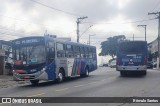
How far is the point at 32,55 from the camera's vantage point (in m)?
20.8

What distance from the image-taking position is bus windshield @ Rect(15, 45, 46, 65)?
20719 millimetres

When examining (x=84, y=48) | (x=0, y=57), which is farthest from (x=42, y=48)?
(x=0, y=57)

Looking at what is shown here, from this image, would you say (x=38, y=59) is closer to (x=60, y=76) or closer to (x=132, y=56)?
(x=60, y=76)

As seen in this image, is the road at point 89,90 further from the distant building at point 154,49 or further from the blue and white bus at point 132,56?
the distant building at point 154,49

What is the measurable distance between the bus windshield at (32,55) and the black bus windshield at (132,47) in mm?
9424

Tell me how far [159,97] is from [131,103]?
2.12 metres

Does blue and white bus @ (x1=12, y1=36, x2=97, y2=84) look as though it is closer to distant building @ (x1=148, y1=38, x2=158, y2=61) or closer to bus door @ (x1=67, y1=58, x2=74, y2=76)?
bus door @ (x1=67, y1=58, x2=74, y2=76)

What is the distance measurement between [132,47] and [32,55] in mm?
10300

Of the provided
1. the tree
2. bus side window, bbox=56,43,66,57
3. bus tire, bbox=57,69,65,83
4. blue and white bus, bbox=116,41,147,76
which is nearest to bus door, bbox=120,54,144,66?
blue and white bus, bbox=116,41,147,76

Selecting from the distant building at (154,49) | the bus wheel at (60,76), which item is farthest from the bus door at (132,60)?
the distant building at (154,49)

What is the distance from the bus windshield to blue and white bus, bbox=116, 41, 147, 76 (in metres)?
9.11

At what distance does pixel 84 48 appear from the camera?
29.1 metres

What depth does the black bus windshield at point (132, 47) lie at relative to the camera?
90.5 ft

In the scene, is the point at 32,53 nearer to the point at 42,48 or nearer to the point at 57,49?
the point at 42,48
